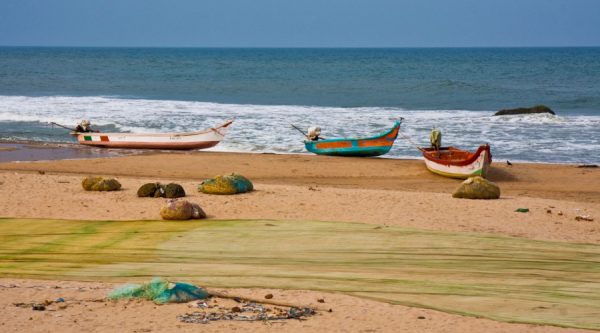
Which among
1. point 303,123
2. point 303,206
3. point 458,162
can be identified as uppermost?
point 303,123

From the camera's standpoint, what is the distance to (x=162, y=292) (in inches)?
304

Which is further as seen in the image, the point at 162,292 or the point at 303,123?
the point at 303,123

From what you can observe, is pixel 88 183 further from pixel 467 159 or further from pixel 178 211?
pixel 467 159

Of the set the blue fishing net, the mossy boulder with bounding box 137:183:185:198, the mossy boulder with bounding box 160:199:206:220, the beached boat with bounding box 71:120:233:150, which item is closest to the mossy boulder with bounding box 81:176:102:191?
the mossy boulder with bounding box 137:183:185:198

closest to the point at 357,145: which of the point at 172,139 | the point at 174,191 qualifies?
the point at 172,139

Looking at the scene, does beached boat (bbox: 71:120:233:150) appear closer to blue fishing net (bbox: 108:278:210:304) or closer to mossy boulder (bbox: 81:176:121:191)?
mossy boulder (bbox: 81:176:121:191)

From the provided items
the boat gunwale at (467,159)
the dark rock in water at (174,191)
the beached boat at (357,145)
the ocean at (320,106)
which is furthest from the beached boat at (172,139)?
the dark rock in water at (174,191)

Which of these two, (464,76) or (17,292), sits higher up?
(464,76)

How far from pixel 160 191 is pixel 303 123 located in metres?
13.9

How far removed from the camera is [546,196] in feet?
49.7

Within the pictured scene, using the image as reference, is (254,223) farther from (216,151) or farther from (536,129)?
(536,129)

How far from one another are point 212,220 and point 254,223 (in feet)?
2.03

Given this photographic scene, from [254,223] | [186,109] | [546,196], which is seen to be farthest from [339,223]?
[186,109]

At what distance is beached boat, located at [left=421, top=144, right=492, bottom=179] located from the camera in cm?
1600
